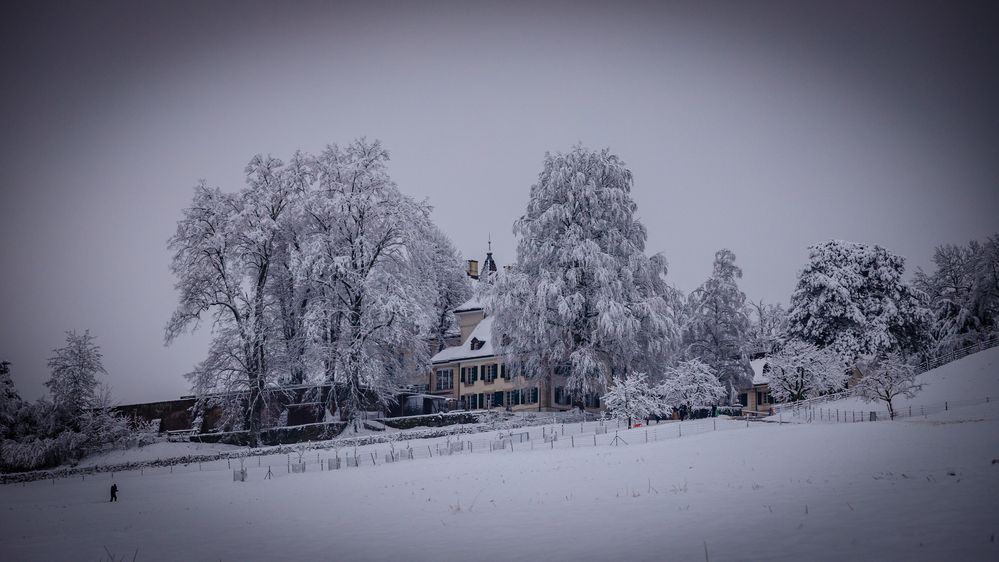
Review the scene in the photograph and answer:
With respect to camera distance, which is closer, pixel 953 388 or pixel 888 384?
pixel 888 384

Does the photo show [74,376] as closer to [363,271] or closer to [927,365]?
[363,271]

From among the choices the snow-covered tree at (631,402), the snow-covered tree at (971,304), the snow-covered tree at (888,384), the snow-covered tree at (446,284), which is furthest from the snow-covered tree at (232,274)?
the snow-covered tree at (971,304)

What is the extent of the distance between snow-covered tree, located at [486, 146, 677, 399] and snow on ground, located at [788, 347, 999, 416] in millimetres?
12968

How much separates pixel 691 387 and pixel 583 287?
33.6 ft

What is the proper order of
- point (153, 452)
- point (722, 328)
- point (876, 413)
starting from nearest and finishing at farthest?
1. point (876, 413)
2. point (153, 452)
3. point (722, 328)

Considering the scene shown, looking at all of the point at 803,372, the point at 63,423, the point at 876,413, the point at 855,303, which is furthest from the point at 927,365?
the point at 63,423

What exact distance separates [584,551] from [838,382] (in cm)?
4569

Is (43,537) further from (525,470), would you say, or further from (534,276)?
(534,276)

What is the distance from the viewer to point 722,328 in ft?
204

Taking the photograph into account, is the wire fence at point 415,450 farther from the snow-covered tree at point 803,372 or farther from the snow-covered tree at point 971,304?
the snow-covered tree at point 971,304

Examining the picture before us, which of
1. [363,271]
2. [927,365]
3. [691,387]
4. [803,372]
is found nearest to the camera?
[691,387]

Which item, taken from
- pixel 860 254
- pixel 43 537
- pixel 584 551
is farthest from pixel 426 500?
pixel 860 254

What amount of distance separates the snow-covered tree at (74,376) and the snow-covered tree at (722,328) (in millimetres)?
45773

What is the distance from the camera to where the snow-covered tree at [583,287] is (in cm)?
4925
